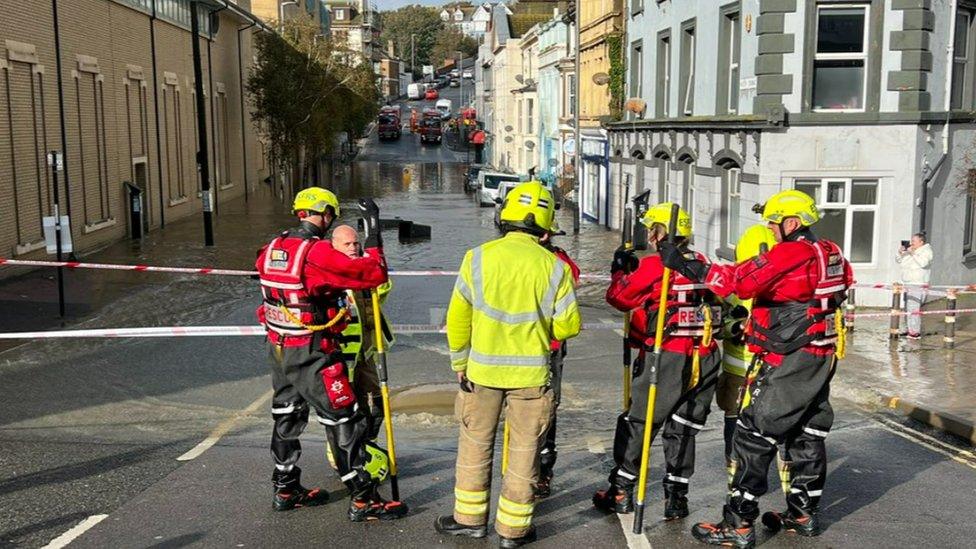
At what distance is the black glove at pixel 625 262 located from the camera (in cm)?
622

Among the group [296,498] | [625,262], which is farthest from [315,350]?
[625,262]

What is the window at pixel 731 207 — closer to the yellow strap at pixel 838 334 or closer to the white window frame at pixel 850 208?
the white window frame at pixel 850 208

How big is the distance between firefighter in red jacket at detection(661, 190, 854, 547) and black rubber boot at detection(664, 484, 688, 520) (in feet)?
0.97

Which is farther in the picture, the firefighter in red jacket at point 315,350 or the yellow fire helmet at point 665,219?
the yellow fire helmet at point 665,219

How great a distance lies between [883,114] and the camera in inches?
679

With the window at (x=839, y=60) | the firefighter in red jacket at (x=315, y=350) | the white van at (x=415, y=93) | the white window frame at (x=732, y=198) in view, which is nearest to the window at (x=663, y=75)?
the white window frame at (x=732, y=198)

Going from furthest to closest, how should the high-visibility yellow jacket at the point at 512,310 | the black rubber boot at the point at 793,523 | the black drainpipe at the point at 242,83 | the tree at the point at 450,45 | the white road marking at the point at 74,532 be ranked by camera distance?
the tree at the point at 450,45
the black drainpipe at the point at 242,83
the black rubber boot at the point at 793,523
the white road marking at the point at 74,532
the high-visibility yellow jacket at the point at 512,310

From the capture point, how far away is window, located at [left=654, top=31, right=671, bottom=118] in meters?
25.3

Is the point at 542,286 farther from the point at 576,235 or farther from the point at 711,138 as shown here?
the point at 576,235

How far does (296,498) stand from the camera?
642 centimetres

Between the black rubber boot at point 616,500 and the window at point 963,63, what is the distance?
14283 mm

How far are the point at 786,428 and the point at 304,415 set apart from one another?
293 centimetres

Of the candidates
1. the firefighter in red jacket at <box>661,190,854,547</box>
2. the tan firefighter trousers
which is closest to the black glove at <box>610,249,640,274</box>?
the firefighter in red jacket at <box>661,190,854,547</box>

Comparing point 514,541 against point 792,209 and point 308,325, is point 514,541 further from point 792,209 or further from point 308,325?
point 792,209
